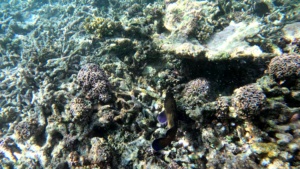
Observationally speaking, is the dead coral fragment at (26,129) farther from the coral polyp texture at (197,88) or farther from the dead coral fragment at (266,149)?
the dead coral fragment at (266,149)

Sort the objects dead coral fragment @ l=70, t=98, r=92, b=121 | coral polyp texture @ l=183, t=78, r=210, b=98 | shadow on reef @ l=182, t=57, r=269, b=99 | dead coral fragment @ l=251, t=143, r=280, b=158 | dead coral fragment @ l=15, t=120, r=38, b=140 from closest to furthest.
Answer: dead coral fragment @ l=251, t=143, r=280, b=158
dead coral fragment @ l=70, t=98, r=92, b=121
coral polyp texture @ l=183, t=78, r=210, b=98
shadow on reef @ l=182, t=57, r=269, b=99
dead coral fragment @ l=15, t=120, r=38, b=140

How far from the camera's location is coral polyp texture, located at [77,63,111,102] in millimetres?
4055

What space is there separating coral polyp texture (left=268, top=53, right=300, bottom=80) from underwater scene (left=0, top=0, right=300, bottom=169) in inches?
0.6

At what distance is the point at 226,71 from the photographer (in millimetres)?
4285

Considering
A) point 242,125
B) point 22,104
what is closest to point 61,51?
point 22,104

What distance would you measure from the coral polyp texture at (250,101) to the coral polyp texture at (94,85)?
2.50 meters

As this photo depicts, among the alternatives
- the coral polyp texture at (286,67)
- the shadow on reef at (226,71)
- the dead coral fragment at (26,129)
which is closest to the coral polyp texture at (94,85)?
the dead coral fragment at (26,129)

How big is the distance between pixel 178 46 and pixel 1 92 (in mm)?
5974

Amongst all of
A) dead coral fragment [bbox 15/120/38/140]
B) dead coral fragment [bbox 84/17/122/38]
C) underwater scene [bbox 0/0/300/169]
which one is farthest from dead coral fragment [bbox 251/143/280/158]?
dead coral fragment [bbox 84/17/122/38]

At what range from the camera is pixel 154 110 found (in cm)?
413

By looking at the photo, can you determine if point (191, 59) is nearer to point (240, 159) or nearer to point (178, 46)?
point (178, 46)

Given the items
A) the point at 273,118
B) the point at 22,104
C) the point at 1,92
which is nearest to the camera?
A: the point at 273,118

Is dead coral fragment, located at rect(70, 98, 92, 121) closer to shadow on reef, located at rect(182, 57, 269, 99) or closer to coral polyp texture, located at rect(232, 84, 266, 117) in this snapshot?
shadow on reef, located at rect(182, 57, 269, 99)

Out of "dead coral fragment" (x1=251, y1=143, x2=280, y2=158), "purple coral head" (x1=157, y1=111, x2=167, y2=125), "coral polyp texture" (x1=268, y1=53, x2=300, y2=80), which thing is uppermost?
"coral polyp texture" (x1=268, y1=53, x2=300, y2=80)
